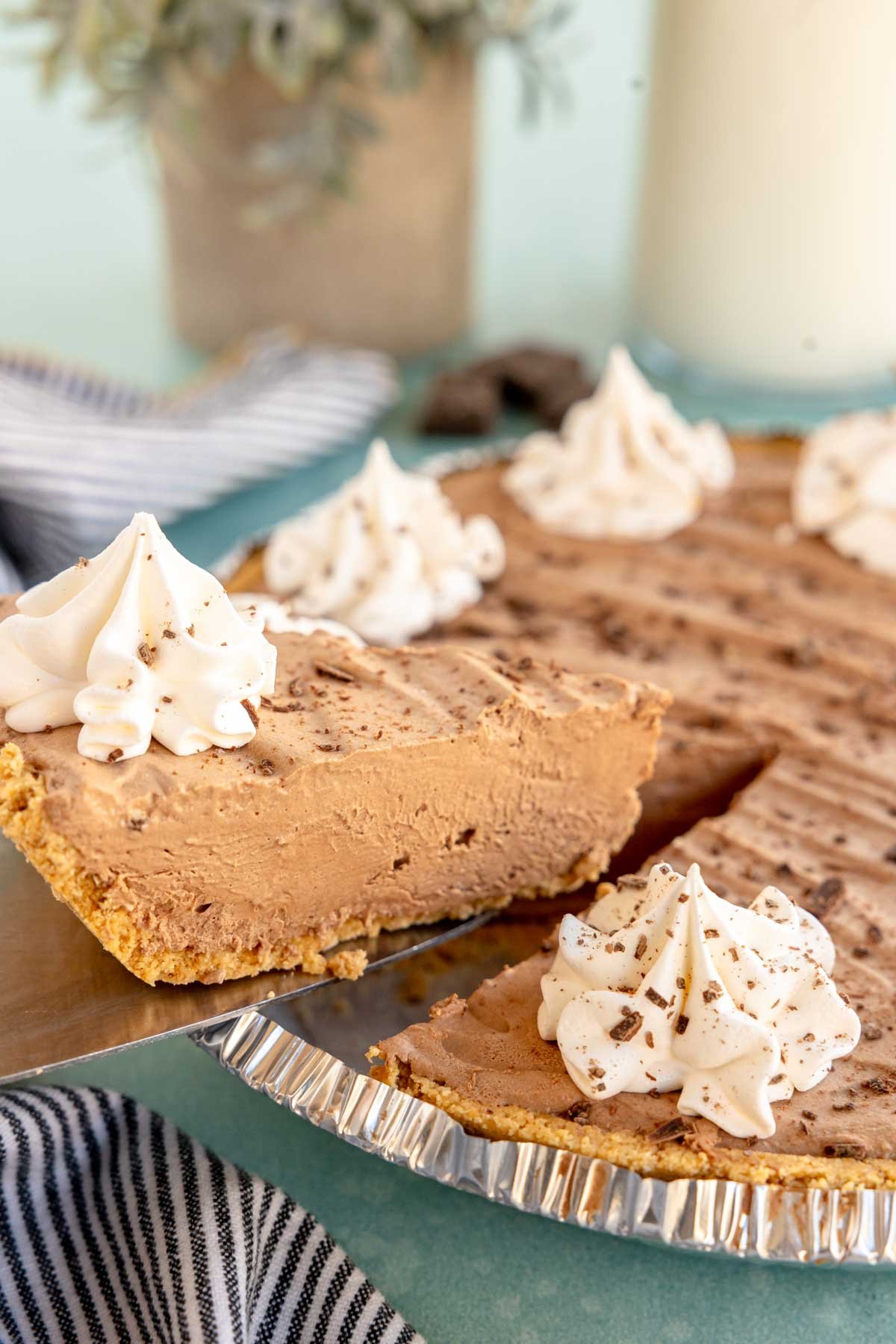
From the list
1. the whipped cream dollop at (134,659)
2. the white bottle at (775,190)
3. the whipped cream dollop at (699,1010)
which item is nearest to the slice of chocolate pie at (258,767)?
the whipped cream dollop at (134,659)

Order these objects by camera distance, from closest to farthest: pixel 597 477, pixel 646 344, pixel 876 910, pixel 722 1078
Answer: pixel 722 1078 < pixel 876 910 < pixel 597 477 < pixel 646 344

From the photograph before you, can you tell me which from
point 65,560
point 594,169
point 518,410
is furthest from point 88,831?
point 594,169

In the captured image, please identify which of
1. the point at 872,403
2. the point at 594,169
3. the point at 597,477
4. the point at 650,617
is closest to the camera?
the point at 650,617

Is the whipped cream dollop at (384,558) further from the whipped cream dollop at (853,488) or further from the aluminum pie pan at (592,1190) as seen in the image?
the aluminum pie pan at (592,1190)

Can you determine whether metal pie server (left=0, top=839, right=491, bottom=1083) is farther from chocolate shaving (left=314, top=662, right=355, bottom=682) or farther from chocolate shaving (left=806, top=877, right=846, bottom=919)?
chocolate shaving (left=806, top=877, right=846, bottom=919)

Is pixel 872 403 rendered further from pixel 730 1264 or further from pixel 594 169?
pixel 730 1264

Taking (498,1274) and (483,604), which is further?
(483,604)
